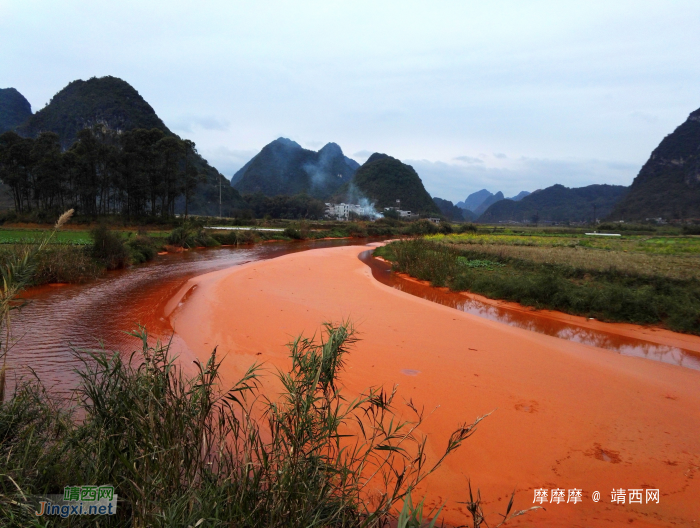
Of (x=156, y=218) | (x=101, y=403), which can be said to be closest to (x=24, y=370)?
(x=101, y=403)

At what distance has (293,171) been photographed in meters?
130

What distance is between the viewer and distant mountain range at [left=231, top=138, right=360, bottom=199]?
11924 cm

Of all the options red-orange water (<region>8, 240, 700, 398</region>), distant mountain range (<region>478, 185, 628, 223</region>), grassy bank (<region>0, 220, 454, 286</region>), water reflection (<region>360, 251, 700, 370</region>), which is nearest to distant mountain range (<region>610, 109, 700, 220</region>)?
distant mountain range (<region>478, 185, 628, 223</region>)

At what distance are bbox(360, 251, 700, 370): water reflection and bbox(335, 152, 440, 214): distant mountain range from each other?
268 feet

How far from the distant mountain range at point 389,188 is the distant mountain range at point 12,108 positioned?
2749 inches

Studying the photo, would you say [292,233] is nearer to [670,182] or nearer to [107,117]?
[107,117]

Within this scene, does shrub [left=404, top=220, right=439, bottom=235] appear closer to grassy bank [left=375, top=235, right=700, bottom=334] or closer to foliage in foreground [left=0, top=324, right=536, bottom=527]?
grassy bank [left=375, top=235, right=700, bottom=334]

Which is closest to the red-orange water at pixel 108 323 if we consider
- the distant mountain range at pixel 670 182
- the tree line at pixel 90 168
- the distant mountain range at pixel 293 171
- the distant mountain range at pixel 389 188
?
the tree line at pixel 90 168

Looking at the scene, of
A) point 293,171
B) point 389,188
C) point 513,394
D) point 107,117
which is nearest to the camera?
point 513,394

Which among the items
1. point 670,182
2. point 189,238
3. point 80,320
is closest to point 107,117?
point 189,238

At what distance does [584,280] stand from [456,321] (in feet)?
18.2

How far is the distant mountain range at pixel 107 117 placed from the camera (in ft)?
217

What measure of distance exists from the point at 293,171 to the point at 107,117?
66296mm

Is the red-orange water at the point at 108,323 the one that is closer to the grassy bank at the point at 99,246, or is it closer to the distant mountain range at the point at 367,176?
the grassy bank at the point at 99,246
